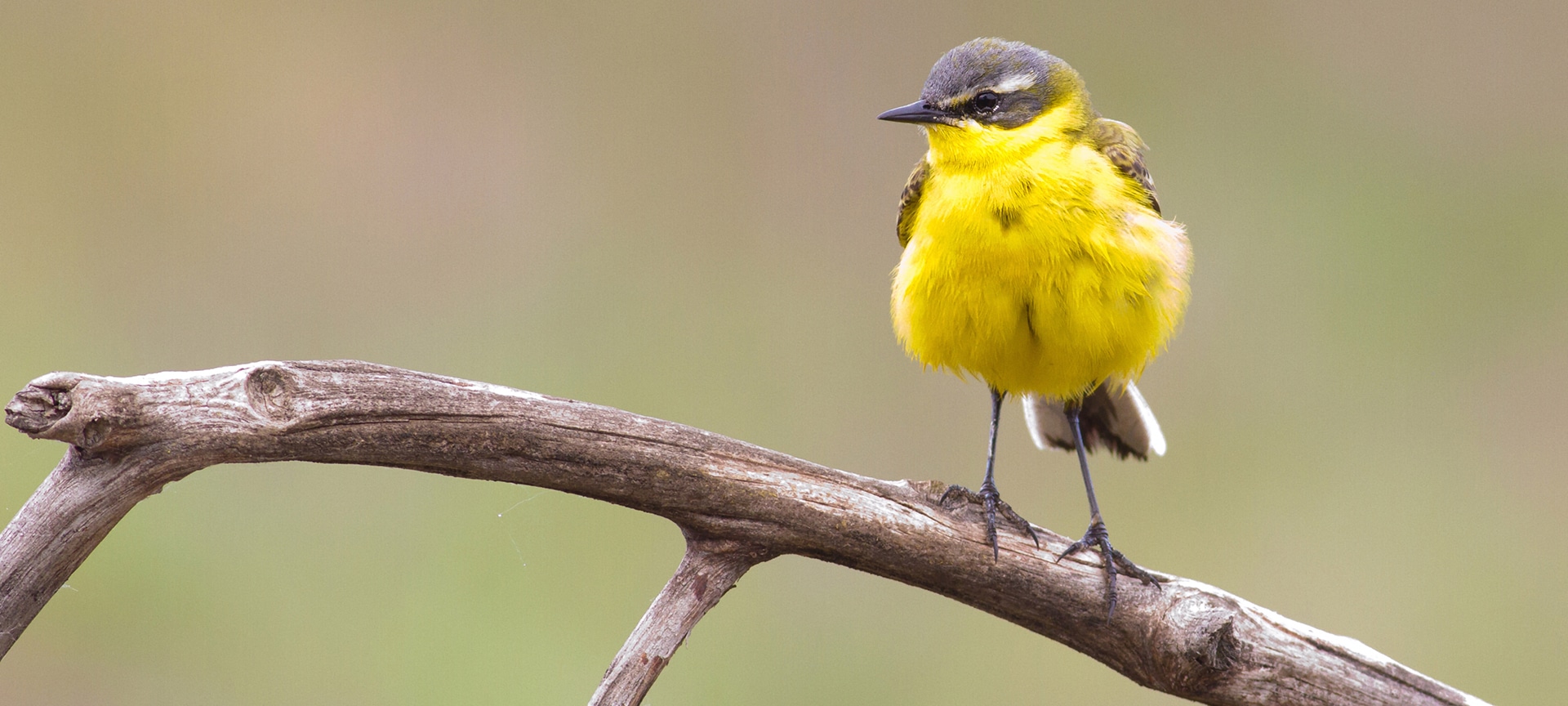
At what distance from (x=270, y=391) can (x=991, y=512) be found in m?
1.36

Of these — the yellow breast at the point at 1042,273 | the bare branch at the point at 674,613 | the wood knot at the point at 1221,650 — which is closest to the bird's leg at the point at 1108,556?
the wood knot at the point at 1221,650

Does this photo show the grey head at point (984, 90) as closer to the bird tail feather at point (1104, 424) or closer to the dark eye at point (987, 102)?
the dark eye at point (987, 102)

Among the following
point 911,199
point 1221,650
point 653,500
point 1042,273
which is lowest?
point 1221,650

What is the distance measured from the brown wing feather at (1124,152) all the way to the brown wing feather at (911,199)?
0.42 metres

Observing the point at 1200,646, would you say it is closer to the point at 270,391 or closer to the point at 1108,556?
the point at 1108,556

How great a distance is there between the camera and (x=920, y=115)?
119 inches

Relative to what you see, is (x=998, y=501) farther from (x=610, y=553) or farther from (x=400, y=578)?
(x=400, y=578)

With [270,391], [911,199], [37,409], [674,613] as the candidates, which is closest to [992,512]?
[674,613]

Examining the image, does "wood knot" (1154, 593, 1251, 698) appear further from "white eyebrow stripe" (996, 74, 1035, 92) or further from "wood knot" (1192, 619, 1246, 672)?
"white eyebrow stripe" (996, 74, 1035, 92)

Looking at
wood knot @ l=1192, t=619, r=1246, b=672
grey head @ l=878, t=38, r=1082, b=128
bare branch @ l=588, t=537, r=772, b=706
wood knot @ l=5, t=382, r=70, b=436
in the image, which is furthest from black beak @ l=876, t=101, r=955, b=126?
wood knot @ l=5, t=382, r=70, b=436

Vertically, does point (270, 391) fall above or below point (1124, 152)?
below

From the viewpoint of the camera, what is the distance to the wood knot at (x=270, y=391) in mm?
1927

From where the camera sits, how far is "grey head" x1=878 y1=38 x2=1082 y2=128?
3055 mm

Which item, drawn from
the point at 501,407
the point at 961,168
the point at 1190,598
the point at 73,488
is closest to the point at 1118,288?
the point at 961,168
